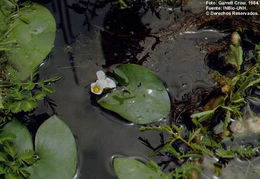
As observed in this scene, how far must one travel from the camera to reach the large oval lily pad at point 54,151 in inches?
66.6

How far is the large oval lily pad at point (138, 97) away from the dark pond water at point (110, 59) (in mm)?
109

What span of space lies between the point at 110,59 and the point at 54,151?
72 cm

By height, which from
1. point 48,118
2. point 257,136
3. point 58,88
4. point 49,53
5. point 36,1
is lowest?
point 257,136

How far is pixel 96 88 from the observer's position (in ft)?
6.04

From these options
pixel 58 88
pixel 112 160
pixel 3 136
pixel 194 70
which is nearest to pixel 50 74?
pixel 58 88

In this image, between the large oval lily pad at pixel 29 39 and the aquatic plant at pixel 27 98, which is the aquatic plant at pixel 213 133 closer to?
the aquatic plant at pixel 27 98

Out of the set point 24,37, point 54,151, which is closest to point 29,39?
point 24,37

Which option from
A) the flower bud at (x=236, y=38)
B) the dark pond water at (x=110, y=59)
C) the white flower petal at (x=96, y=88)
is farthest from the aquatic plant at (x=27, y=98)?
the flower bud at (x=236, y=38)

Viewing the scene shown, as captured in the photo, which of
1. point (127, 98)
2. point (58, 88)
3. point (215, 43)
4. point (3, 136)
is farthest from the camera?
point (215, 43)

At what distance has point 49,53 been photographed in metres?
1.99

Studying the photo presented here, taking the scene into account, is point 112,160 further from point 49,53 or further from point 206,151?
point 49,53

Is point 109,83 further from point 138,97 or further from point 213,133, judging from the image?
point 213,133

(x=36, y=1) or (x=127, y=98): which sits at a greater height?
(x=36, y=1)

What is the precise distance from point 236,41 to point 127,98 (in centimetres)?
90
